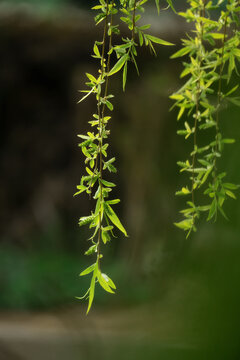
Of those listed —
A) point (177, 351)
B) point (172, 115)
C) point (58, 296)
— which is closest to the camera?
point (177, 351)

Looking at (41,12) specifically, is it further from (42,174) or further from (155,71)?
(42,174)

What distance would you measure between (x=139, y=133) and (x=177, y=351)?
130 inches

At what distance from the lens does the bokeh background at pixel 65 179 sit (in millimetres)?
3205

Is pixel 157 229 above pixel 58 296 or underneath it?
above

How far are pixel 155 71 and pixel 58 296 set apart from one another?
5.02ft

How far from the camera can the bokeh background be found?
321 centimetres

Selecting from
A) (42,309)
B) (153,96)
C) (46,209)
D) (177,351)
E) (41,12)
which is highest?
(41,12)

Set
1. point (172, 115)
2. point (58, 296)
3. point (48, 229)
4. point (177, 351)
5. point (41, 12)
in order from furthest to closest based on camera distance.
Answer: point (48, 229) → point (58, 296) → point (172, 115) → point (41, 12) → point (177, 351)

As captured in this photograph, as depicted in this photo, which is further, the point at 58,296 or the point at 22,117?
the point at 22,117

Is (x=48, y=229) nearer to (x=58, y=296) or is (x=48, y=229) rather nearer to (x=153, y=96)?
(x=58, y=296)

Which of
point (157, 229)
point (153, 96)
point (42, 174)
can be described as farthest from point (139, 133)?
point (42, 174)

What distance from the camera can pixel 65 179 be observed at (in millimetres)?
4062

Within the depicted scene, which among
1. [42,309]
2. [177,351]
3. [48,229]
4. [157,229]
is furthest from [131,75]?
[177,351]

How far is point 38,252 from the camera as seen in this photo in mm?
3852
